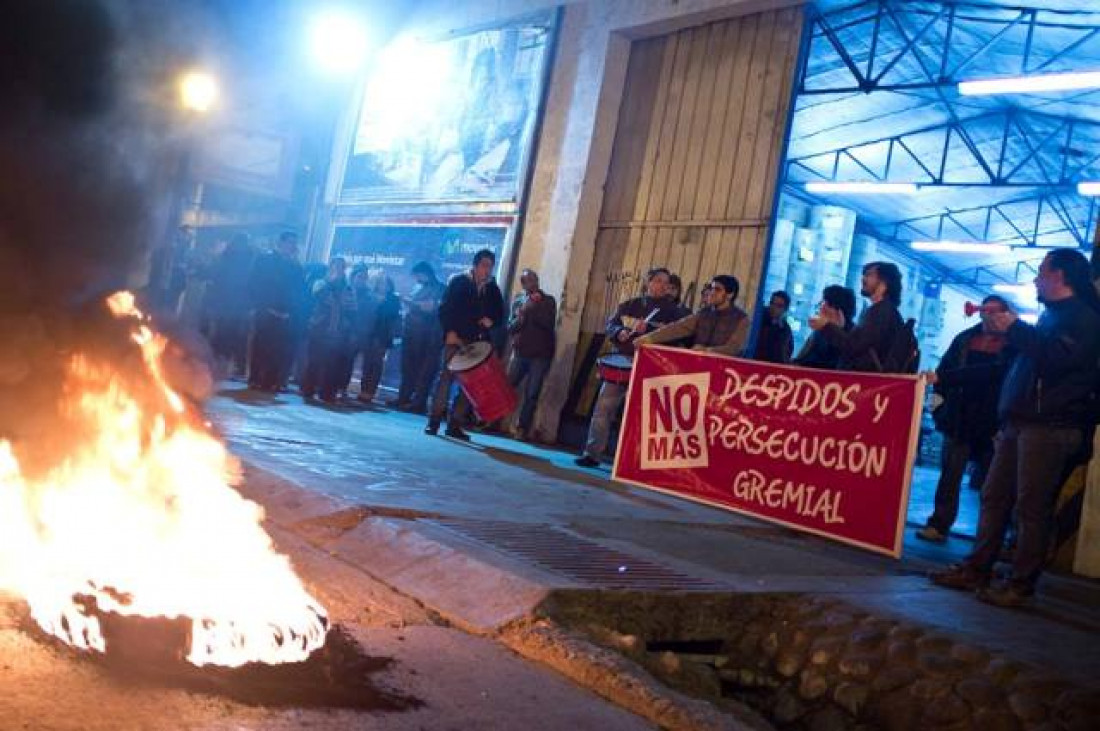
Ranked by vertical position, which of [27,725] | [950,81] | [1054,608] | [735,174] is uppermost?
[950,81]

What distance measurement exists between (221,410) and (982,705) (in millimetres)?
6731

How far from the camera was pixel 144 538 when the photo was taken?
3.64m

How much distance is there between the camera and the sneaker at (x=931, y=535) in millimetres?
7117

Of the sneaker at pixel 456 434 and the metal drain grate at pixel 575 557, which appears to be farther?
the sneaker at pixel 456 434

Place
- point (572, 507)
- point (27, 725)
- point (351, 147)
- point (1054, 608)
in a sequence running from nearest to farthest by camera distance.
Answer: point (27, 725) < point (1054, 608) < point (572, 507) < point (351, 147)

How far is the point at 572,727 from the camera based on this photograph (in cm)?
285

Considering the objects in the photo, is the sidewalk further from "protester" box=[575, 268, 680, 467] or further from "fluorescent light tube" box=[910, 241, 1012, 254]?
"fluorescent light tube" box=[910, 241, 1012, 254]

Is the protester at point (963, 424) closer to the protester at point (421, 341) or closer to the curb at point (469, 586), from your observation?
the curb at point (469, 586)

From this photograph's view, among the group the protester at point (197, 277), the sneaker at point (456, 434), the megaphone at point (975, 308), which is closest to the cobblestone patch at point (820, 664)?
the megaphone at point (975, 308)

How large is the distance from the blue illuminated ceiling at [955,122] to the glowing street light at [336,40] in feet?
23.8

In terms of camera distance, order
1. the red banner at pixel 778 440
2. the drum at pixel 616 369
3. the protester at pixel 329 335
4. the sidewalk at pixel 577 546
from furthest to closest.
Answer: the protester at pixel 329 335
the drum at pixel 616 369
the red banner at pixel 778 440
the sidewalk at pixel 577 546

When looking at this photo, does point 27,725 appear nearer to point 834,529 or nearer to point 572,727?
point 572,727

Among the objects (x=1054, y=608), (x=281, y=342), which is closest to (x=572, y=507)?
(x=1054, y=608)

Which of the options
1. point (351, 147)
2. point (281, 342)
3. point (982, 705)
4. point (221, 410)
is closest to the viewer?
point (982, 705)
